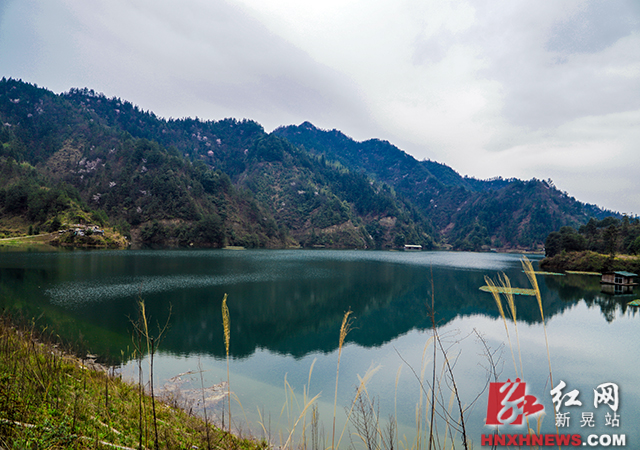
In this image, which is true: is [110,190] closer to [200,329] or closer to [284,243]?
[284,243]

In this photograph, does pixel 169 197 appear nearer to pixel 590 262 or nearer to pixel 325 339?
pixel 325 339

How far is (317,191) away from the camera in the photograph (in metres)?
177

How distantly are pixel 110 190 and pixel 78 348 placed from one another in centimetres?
12052

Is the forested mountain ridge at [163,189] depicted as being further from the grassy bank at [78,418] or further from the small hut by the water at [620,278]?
the small hut by the water at [620,278]

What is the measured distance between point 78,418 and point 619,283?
164ft

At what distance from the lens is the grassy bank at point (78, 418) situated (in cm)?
361

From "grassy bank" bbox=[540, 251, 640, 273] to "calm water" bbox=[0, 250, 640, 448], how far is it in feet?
66.5

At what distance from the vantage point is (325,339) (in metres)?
16.9

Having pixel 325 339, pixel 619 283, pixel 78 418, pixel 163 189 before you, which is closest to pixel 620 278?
pixel 619 283

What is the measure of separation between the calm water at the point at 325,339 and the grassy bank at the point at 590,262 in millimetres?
20256

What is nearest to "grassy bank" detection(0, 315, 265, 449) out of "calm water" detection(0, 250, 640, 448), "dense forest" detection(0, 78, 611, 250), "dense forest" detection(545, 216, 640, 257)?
"calm water" detection(0, 250, 640, 448)

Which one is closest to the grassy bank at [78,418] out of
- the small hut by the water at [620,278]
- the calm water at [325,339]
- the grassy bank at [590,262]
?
the calm water at [325,339]

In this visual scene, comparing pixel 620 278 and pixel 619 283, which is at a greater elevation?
pixel 620 278

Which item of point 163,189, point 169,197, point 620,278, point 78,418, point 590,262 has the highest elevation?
point 163,189
